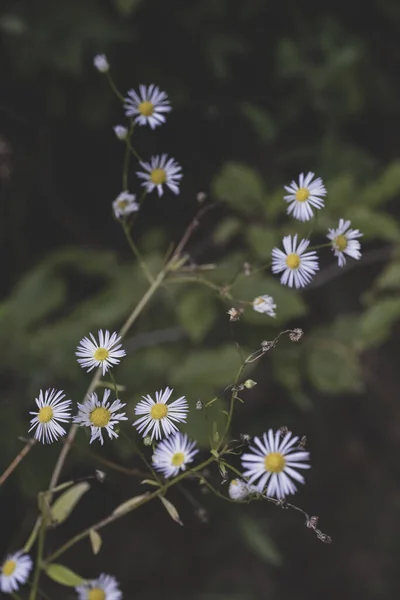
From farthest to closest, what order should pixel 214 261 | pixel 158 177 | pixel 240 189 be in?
pixel 214 261, pixel 240 189, pixel 158 177

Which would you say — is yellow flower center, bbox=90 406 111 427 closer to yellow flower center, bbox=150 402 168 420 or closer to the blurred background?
yellow flower center, bbox=150 402 168 420

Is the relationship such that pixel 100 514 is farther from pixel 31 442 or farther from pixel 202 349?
pixel 31 442

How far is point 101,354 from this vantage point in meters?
0.68

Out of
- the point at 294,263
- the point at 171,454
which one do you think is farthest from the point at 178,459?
the point at 294,263

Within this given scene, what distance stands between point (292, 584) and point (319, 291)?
0.75 meters

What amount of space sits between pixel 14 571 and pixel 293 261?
0.40 m

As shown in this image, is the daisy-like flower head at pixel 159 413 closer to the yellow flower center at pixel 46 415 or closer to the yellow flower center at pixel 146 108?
the yellow flower center at pixel 46 415

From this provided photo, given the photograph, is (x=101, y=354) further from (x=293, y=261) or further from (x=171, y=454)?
(x=293, y=261)

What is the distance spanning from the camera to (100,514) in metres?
1.53

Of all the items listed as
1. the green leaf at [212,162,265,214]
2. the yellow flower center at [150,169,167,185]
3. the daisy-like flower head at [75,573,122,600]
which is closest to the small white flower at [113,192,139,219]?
A: the yellow flower center at [150,169,167,185]

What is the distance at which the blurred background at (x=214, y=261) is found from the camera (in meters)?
1.32

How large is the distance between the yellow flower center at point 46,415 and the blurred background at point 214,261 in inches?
18.4

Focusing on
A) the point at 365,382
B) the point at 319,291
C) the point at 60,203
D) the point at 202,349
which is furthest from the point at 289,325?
the point at 60,203

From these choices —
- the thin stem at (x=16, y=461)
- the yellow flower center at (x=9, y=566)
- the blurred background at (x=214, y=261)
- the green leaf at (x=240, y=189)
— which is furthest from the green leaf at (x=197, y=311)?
the yellow flower center at (x=9, y=566)
